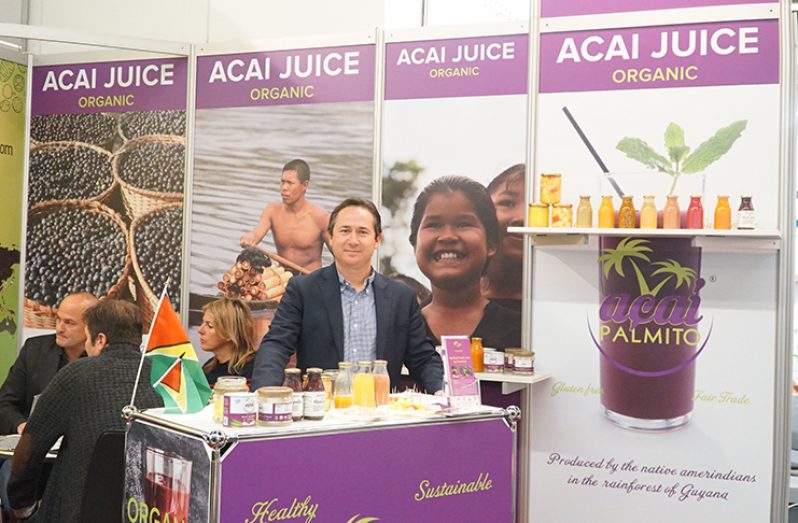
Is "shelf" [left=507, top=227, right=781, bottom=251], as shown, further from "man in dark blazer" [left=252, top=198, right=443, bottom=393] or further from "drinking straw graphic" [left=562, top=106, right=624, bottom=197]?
"man in dark blazer" [left=252, top=198, right=443, bottom=393]

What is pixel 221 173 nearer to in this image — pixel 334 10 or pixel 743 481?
pixel 334 10

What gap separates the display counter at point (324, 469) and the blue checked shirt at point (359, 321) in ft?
2.69

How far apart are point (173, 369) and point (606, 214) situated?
2.18 m

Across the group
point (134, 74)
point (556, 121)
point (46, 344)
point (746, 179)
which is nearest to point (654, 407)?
point (746, 179)

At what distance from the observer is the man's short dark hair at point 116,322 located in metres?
3.30

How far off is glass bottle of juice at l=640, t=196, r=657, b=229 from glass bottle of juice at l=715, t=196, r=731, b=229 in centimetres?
26

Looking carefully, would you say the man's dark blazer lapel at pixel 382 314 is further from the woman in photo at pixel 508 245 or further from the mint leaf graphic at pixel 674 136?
the mint leaf graphic at pixel 674 136

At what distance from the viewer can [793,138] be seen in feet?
13.4

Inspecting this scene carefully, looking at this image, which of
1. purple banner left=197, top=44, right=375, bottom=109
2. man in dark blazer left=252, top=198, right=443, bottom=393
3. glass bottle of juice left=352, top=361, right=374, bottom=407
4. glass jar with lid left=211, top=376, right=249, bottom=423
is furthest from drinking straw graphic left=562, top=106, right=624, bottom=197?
glass jar with lid left=211, top=376, right=249, bottom=423

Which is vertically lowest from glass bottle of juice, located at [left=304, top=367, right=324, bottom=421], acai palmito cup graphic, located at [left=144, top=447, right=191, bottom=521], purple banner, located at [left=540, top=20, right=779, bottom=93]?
acai palmito cup graphic, located at [left=144, top=447, right=191, bottom=521]

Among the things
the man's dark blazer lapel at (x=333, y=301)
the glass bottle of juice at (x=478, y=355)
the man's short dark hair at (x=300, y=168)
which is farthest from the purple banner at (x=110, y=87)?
the glass bottle of juice at (x=478, y=355)

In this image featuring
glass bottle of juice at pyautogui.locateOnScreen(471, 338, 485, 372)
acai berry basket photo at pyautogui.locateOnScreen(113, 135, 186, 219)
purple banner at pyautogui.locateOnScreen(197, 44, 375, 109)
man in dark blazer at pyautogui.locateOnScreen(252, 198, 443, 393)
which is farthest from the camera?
acai berry basket photo at pyautogui.locateOnScreen(113, 135, 186, 219)

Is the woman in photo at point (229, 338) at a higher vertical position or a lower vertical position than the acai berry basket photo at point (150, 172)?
lower

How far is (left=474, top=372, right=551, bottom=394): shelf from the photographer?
4.20 meters
